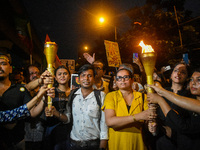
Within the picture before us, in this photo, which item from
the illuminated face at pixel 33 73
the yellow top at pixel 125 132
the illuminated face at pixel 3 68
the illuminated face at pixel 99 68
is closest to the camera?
the yellow top at pixel 125 132

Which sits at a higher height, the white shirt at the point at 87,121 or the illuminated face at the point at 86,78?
the illuminated face at the point at 86,78

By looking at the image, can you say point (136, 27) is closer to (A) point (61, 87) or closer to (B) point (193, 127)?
(A) point (61, 87)

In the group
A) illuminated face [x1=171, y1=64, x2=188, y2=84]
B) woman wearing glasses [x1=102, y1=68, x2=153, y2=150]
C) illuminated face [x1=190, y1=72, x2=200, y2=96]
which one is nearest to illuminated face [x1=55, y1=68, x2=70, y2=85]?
woman wearing glasses [x1=102, y1=68, x2=153, y2=150]

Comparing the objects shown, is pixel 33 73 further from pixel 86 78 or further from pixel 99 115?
pixel 99 115

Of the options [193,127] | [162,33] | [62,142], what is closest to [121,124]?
[193,127]

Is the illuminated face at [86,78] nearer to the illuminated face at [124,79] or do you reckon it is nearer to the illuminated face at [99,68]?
the illuminated face at [124,79]

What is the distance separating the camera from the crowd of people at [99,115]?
7.48 feet

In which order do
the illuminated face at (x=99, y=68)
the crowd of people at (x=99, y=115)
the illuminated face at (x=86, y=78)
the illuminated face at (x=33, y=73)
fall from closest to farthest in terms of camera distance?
the crowd of people at (x=99, y=115) < the illuminated face at (x=86, y=78) < the illuminated face at (x=33, y=73) < the illuminated face at (x=99, y=68)

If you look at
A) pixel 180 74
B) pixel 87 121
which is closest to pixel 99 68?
pixel 87 121

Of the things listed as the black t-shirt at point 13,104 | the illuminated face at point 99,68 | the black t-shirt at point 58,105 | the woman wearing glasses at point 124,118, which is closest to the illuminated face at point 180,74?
the woman wearing glasses at point 124,118

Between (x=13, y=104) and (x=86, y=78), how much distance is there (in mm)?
1422

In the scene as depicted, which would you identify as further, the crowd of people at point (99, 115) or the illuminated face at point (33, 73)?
the illuminated face at point (33, 73)

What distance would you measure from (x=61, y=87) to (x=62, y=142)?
4.21ft

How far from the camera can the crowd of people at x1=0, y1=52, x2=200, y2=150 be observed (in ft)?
7.48
